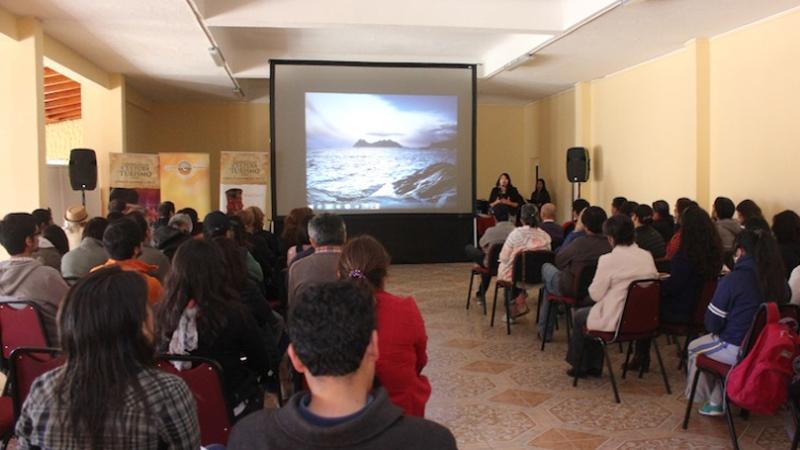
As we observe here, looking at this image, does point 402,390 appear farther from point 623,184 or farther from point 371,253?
point 623,184

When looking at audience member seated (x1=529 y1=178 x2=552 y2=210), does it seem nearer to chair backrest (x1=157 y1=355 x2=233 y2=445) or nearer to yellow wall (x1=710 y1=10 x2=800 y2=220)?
yellow wall (x1=710 y1=10 x2=800 y2=220)

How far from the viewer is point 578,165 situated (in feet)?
36.7

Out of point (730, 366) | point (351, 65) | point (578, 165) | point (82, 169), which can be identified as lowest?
point (730, 366)

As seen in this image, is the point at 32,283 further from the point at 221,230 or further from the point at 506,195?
the point at 506,195

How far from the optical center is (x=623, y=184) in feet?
34.8

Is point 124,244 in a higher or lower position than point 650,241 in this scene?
higher

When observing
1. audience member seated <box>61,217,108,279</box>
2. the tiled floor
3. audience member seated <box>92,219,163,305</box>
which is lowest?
the tiled floor

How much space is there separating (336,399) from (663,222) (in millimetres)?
5963

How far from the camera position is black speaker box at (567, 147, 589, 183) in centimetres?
1117

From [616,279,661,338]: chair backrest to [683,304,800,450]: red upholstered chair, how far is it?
49cm

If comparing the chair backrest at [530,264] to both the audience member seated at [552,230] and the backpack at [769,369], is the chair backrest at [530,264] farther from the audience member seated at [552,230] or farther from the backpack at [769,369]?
the backpack at [769,369]

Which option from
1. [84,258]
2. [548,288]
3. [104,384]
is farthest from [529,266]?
[104,384]

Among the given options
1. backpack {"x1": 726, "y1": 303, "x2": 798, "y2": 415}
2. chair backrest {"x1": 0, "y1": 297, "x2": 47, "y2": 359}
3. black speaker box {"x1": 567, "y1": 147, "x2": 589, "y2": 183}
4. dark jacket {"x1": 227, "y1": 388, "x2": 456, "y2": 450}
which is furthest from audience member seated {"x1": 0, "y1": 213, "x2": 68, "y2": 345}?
black speaker box {"x1": 567, "y1": 147, "x2": 589, "y2": 183}

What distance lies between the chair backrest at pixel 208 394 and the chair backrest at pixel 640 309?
2597mm
